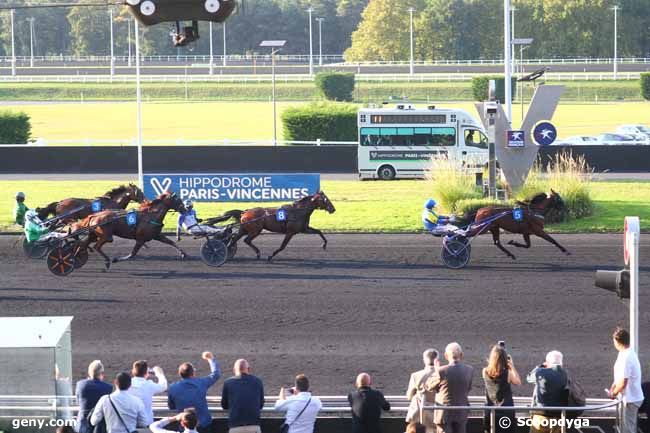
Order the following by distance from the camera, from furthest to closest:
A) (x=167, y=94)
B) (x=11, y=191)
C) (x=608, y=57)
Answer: (x=608, y=57), (x=167, y=94), (x=11, y=191)

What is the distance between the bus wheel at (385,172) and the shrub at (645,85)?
36911 mm

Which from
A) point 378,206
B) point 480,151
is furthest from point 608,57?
point 378,206

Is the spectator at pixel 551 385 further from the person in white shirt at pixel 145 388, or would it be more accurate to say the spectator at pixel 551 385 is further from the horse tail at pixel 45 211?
the horse tail at pixel 45 211

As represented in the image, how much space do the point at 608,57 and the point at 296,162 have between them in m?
53.9

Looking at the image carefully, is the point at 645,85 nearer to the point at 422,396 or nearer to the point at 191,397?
the point at 422,396

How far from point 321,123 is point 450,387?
3210 cm

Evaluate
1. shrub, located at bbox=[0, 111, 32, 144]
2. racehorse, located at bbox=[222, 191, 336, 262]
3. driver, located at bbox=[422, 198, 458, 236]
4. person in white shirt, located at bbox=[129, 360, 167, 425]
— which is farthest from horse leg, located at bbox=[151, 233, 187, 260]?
shrub, located at bbox=[0, 111, 32, 144]

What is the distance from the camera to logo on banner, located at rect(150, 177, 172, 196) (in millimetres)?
23109

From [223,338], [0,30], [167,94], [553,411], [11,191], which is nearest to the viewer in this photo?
[553,411]

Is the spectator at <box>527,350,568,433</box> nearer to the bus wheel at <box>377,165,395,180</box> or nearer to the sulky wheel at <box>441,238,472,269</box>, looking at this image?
the sulky wheel at <box>441,238,472,269</box>

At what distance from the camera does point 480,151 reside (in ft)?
105

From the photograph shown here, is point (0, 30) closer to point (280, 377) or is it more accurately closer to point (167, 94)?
point (167, 94)

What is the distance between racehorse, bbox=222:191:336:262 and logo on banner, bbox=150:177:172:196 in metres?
4.65

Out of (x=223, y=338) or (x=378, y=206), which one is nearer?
(x=223, y=338)
